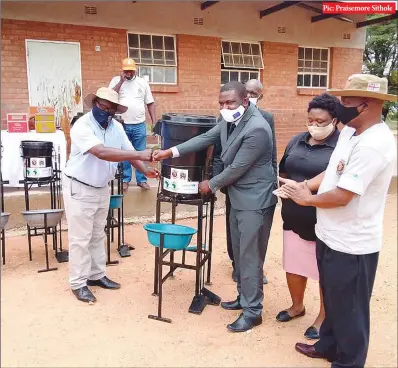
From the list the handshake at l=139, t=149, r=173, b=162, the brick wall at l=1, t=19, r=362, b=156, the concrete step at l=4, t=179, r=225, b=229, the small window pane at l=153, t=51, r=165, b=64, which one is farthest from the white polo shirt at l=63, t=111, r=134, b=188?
the small window pane at l=153, t=51, r=165, b=64

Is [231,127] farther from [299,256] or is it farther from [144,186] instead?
[144,186]

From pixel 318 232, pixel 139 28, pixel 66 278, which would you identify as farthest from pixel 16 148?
pixel 318 232

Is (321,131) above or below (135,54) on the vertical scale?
below

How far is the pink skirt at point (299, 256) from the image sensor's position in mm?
3191

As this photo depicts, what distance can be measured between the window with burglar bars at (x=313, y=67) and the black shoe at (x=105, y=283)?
7995 millimetres

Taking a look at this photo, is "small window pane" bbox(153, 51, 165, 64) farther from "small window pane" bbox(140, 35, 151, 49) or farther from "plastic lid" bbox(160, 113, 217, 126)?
"plastic lid" bbox(160, 113, 217, 126)

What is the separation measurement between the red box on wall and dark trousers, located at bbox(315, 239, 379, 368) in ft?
15.1

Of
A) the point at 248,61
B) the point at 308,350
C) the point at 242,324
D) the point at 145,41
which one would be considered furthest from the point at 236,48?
the point at 308,350

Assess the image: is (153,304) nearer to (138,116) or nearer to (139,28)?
(138,116)

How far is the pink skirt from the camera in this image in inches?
126

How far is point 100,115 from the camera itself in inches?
140

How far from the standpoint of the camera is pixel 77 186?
359 cm

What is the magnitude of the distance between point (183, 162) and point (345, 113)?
1.32 m

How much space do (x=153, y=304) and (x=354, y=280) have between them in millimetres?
1949
